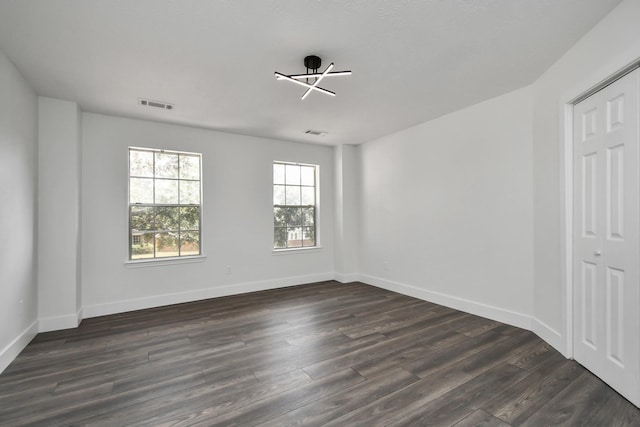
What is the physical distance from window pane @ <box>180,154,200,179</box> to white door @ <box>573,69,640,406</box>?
469 cm

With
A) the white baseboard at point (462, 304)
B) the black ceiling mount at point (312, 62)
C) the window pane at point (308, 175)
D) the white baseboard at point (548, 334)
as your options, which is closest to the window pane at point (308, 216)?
the window pane at point (308, 175)

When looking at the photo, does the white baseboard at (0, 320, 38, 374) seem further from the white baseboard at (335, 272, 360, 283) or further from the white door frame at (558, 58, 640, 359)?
the white door frame at (558, 58, 640, 359)

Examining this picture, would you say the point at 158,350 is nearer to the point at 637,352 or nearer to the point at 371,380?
the point at 371,380

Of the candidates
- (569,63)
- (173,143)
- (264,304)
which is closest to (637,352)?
(569,63)

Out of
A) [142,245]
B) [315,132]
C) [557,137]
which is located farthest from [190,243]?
[557,137]

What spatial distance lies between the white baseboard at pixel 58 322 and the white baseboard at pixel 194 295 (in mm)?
343

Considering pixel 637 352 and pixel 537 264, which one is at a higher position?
pixel 537 264

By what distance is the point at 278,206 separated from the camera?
5.48m

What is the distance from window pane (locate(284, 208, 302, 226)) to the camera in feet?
18.3

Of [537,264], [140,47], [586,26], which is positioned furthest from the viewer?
[537,264]

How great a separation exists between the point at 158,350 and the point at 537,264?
3.94 metres

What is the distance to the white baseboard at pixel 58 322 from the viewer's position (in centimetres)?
340

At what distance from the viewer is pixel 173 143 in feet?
14.7

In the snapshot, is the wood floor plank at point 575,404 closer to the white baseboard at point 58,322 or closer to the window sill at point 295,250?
the window sill at point 295,250
